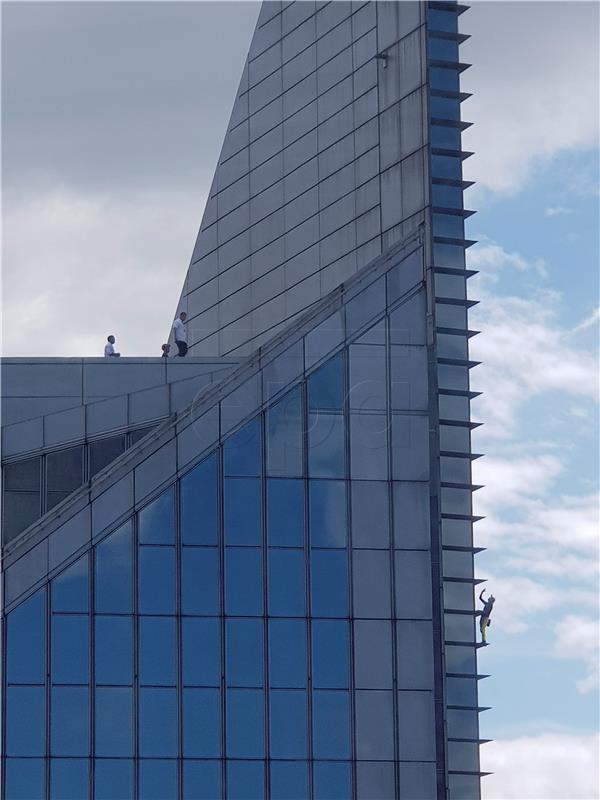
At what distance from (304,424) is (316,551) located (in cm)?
419

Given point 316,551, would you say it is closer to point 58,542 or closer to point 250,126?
point 58,542

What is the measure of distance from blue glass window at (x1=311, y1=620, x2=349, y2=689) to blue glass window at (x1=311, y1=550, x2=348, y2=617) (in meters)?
0.39

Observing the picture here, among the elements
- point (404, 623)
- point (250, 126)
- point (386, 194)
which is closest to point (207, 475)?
point (404, 623)

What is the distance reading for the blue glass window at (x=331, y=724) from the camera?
6312cm

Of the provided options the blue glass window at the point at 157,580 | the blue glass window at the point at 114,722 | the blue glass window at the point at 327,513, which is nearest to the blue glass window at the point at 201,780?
the blue glass window at the point at 114,722

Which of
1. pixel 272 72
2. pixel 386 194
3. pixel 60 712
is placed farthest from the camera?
pixel 272 72

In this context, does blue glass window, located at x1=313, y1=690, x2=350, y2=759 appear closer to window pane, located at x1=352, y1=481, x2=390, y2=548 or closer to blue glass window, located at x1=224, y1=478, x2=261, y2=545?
window pane, located at x1=352, y1=481, x2=390, y2=548

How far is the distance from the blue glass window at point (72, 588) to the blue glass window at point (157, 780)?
17.4 feet

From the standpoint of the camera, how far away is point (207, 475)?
212 ft

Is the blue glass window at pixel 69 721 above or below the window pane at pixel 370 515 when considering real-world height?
below

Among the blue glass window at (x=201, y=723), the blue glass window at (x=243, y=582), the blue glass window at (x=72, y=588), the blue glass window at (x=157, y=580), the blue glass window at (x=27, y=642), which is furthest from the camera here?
the blue glass window at (x=243, y=582)

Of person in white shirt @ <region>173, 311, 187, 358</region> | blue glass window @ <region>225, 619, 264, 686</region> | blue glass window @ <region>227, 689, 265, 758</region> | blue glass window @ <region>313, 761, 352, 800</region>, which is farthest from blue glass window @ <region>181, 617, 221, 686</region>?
person in white shirt @ <region>173, 311, 187, 358</region>

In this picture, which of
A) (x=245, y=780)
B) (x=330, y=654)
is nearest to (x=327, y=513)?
(x=330, y=654)

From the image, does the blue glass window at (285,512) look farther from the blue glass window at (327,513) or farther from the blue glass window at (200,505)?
the blue glass window at (200,505)
